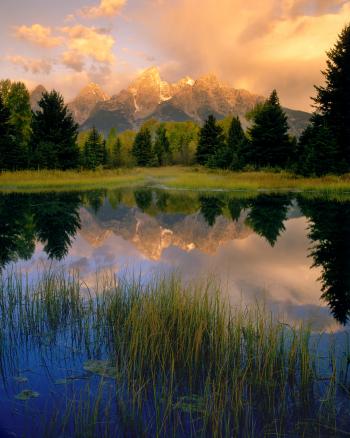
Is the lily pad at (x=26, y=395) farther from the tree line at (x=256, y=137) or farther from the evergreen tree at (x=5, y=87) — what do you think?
the evergreen tree at (x=5, y=87)

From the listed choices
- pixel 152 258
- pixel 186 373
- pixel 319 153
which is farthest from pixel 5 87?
pixel 186 373

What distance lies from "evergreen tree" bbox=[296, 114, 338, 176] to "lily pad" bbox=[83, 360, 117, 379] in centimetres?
3331

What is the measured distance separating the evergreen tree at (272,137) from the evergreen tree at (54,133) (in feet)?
67.8

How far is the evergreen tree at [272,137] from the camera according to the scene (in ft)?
155

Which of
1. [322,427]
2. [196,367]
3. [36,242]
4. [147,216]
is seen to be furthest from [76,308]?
[147,216]

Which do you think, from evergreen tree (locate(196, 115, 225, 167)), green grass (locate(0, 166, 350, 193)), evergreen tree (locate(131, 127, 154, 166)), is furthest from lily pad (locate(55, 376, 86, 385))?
evergreen tree (locate(131, 127, 154, 166))

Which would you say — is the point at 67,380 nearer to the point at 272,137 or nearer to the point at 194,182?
the point at 194,182

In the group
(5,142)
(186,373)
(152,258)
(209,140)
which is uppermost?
(209,140)

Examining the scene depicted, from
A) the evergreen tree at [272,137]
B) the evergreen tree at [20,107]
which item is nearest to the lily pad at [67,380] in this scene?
the evergreen tree at [272,137]

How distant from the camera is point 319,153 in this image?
36.0 m

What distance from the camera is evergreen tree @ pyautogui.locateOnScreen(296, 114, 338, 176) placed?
3547 cm

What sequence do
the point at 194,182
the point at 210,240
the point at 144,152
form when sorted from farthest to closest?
the point at 144,152
the point at 194,182
the point at 210,240

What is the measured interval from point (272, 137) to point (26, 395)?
45187 millimetres

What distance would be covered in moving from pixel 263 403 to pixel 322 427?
0.65 metres
